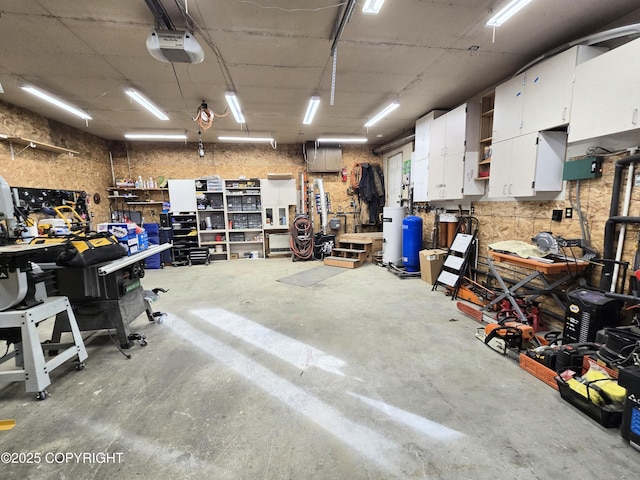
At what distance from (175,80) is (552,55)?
4.76m

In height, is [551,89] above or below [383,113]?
below

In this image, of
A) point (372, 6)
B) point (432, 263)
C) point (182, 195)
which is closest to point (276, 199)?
point (182, 195)

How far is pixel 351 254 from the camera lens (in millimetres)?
6852

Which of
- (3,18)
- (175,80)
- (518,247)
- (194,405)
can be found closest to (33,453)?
(194,405)

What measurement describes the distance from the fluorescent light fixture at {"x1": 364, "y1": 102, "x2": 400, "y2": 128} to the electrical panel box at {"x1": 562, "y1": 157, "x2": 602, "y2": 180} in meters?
2.82

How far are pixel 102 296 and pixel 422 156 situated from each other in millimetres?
5761

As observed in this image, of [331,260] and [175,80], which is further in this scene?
[331,260]

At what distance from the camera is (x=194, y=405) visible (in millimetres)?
1993

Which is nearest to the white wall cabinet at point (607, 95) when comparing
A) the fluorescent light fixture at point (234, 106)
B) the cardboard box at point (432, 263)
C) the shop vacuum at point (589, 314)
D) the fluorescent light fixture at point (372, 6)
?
the shop vacuum at point (589, 314)

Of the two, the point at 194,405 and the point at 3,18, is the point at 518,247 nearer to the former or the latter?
the point at 194,405

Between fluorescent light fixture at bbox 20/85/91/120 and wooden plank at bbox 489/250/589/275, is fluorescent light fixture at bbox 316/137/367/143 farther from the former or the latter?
wooden plank at bbox 489/250/589/275

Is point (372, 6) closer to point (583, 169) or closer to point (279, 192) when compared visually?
point (583, 169)

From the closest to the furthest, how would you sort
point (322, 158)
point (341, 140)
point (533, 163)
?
point (533, 163) → point (341, 140) → point (322, 158)

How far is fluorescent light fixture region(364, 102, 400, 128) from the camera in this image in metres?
4.85
